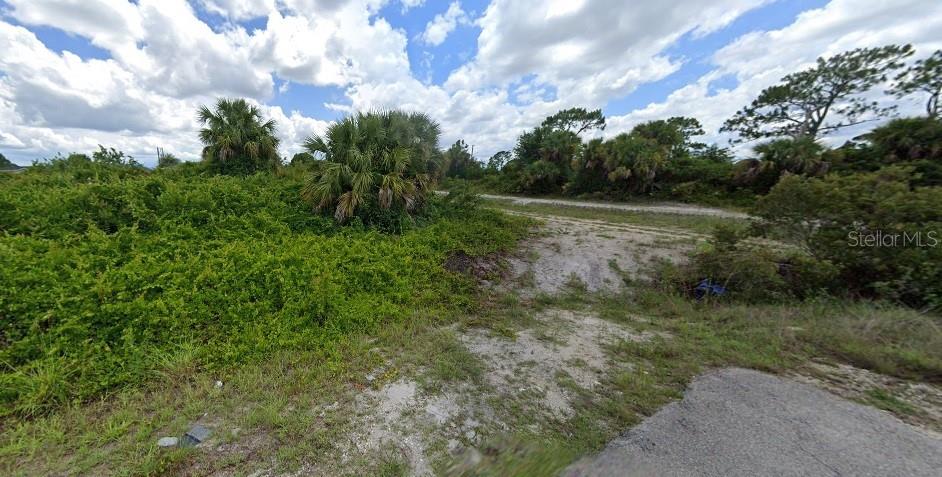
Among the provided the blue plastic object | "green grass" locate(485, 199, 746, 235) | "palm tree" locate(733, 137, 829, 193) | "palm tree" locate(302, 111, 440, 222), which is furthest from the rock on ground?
"palm tree" locate(733, 137, 829, 193)

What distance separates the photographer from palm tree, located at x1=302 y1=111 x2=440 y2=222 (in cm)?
743

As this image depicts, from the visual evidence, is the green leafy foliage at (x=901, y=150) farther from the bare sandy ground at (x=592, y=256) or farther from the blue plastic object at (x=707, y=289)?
the blue plastic object at (x=707, y=289)

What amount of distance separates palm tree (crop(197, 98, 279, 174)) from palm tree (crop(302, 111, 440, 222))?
5.76m

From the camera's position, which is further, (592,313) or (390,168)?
(390,168)

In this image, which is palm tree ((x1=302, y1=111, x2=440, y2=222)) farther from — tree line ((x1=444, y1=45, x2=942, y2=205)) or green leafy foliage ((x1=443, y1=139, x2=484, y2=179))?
green leafy foliage ((x1=443, y1=139, x2=484, y2=179))

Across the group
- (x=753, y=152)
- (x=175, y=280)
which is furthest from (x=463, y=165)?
(x=175, y=280)

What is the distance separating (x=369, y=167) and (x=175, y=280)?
14.3ft

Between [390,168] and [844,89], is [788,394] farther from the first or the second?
[844,89]

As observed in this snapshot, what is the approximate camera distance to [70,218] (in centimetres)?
540

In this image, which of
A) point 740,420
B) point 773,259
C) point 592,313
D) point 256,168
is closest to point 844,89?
point 773,259

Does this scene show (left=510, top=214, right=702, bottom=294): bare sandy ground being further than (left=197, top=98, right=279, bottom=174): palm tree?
No

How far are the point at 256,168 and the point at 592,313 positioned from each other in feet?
41.0

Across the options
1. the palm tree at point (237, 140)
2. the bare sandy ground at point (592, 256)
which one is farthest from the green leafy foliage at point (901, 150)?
the palm tree at point (237, 140)

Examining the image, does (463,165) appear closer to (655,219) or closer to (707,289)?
(655,219)
